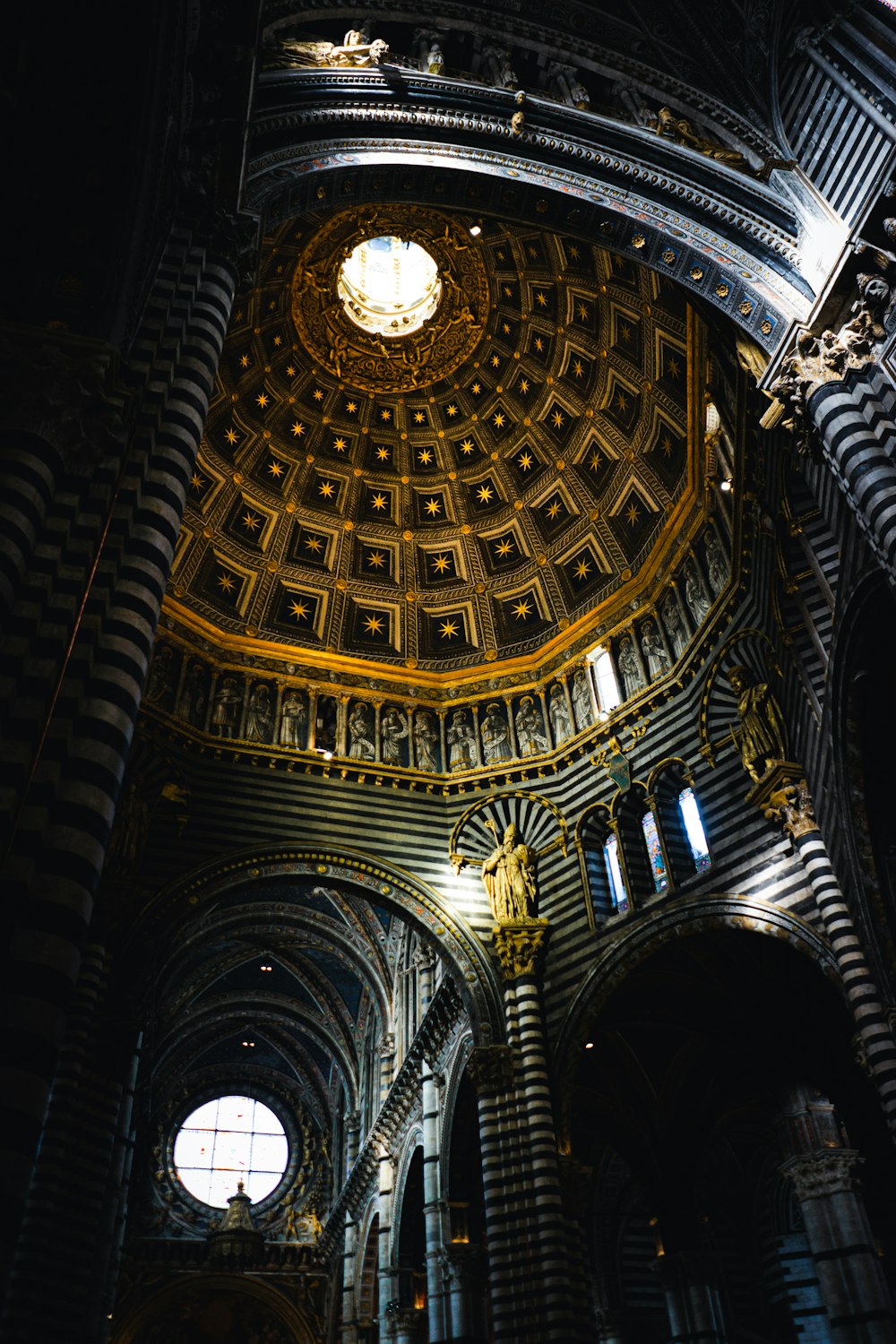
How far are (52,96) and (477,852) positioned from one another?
577 inches

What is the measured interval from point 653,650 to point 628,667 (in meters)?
0.68

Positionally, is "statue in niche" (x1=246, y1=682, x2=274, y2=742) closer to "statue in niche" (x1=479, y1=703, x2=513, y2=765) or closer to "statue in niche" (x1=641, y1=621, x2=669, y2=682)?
"statue in niche" (x1=479, y1=703, x2=513, y2=765)

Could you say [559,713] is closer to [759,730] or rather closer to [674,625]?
[674,625]

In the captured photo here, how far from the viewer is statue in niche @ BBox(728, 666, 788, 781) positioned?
15.4 m

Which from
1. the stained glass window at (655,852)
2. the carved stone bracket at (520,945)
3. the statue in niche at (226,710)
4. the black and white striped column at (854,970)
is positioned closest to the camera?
the black and white striped column at (854,970)

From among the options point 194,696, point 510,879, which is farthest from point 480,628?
point 194,696

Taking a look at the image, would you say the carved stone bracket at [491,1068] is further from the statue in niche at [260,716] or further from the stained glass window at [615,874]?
the statue in niche at [260,716]

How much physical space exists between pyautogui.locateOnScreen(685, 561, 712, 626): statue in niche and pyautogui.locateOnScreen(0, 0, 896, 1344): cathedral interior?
265mm

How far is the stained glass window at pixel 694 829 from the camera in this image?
56.3 feet

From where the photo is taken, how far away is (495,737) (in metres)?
21.5

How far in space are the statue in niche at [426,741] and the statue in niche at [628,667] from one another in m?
4.44

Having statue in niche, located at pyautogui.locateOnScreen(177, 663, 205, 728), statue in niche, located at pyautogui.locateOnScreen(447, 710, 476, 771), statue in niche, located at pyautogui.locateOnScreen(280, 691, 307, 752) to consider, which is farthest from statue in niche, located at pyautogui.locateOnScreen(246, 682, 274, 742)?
statue in niche, located at pyautogui.locateOnScreen(447, 710, 476, 771)

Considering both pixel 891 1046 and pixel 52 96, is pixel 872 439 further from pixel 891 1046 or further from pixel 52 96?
pixel 52 96

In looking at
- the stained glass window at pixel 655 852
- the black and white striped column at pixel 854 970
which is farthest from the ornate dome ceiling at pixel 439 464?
the black and white striped column at pixel 854 970
